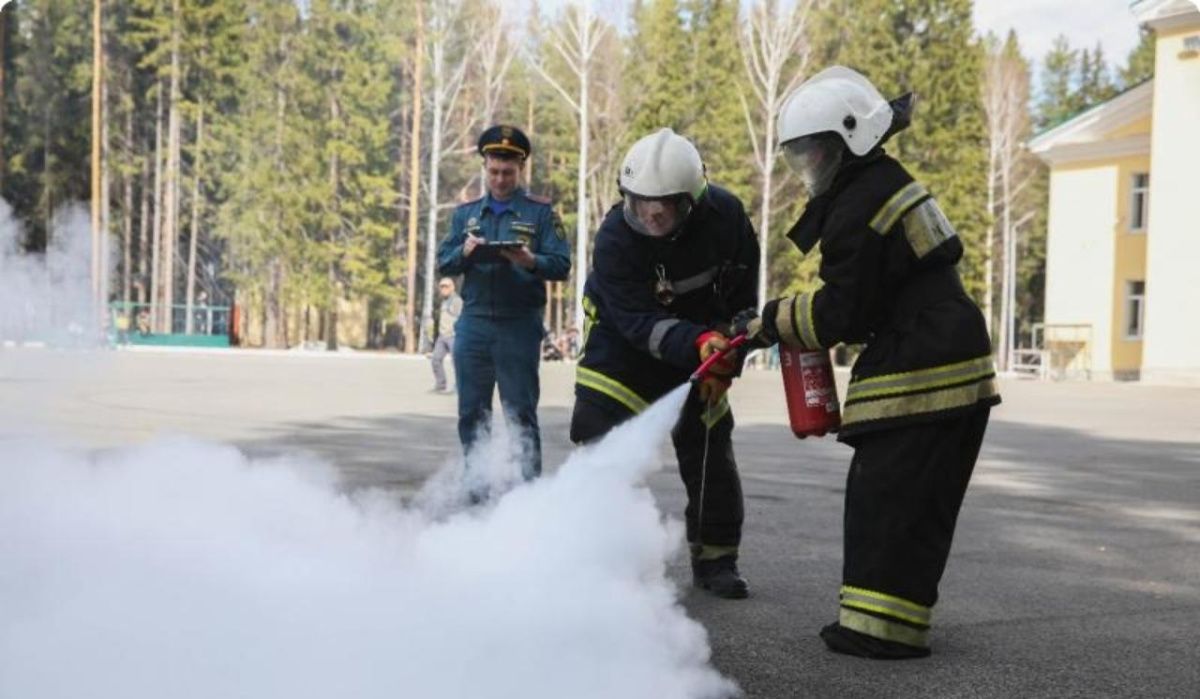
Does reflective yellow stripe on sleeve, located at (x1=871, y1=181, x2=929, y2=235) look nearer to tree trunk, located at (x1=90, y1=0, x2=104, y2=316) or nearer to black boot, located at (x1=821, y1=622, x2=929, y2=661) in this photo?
black boot, located at (x1=821, y1=622, x2=929, y2=661)

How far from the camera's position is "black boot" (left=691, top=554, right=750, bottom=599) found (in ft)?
16.5

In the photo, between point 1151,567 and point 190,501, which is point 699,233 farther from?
point 1151,567

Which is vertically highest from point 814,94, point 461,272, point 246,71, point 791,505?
point 246,71

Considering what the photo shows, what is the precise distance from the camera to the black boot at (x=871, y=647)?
4.11m

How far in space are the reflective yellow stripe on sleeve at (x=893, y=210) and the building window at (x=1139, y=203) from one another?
36566 millimetres

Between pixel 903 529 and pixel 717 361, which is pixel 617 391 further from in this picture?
pixel 903 529

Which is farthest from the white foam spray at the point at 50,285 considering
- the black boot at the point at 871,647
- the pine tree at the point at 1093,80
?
the pine tree at the point at 1093,80

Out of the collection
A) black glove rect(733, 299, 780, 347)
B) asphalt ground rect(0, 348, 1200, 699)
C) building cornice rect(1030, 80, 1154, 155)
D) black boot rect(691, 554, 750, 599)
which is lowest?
asphalt ground rect(0, 348, 1200, 699)

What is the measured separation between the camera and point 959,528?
7.16 meters

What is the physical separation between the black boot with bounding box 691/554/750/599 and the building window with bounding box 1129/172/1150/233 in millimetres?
36045

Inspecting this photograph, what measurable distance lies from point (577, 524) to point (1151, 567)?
11.7 ft

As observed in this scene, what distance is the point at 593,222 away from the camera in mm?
54562

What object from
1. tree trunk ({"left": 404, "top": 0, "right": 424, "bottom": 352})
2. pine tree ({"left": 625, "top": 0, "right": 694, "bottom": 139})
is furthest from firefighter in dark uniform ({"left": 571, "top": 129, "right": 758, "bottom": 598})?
pine tree ({"left": 625, "top": 0, "right": 694, "bottom": 139})

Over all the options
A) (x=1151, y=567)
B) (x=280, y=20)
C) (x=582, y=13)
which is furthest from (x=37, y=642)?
(x=280, y=20)
